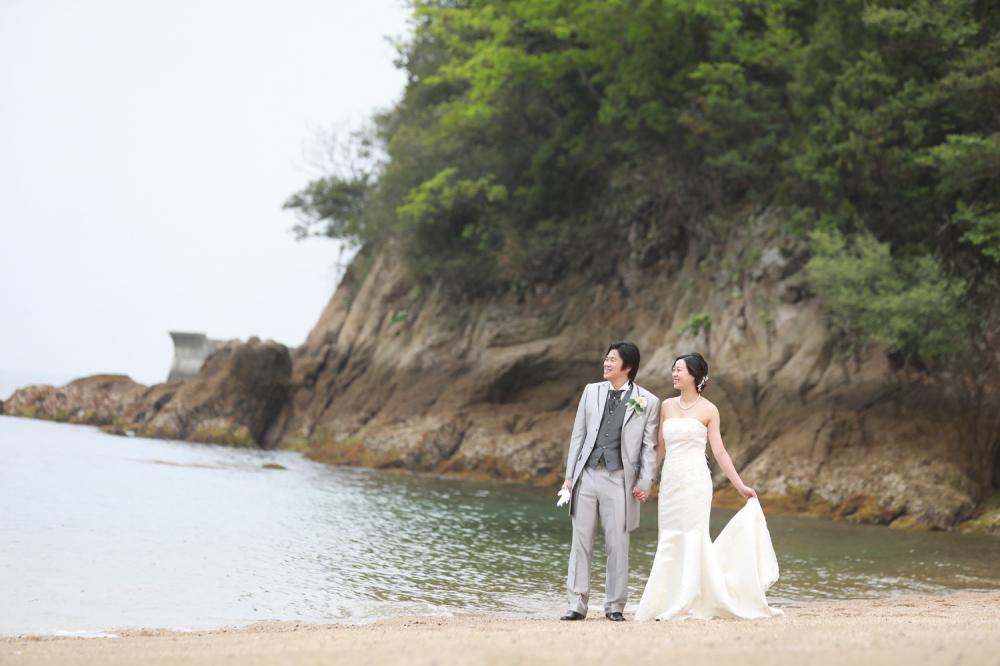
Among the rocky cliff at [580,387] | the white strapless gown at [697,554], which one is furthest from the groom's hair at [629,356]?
the rocky cliff at [580,387]

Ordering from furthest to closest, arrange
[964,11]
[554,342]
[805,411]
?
[554,342] < [805,411] < [964,11]

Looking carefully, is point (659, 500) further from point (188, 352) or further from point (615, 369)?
point (188, 352)

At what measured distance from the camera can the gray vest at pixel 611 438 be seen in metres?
8.52

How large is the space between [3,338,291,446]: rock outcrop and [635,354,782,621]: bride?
105 ft

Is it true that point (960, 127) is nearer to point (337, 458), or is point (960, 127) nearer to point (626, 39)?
point (626, 39)

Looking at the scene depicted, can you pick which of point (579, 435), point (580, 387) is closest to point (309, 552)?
point (579, 435)

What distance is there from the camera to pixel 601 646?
233 inches

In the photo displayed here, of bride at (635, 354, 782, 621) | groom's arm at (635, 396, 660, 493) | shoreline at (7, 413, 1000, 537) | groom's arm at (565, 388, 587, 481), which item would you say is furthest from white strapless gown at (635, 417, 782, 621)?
shoreline at (7, 413, 1000, 537)

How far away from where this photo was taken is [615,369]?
28.1 ft

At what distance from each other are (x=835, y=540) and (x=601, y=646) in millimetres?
12316

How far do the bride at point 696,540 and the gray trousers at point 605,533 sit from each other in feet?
0.81

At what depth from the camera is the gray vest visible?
852cm

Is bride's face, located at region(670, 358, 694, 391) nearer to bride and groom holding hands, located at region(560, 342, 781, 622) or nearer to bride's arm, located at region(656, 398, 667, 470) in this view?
bride and groom holding hands, located at region(560, 342, 781, 622)

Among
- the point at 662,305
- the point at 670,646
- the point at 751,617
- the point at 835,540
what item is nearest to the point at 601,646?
the point at 670,646
